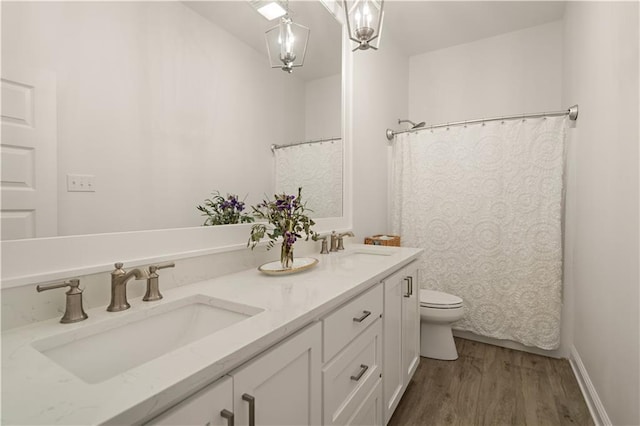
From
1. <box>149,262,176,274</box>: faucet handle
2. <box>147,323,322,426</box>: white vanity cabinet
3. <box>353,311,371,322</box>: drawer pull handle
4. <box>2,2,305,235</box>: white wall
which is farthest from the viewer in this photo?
<box>353,311,371,322</box>: drawer pull handle

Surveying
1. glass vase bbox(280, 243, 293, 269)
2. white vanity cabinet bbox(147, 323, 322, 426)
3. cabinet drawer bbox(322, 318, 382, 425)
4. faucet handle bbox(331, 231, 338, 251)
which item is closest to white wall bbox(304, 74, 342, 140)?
faucet handle bbox(331, 231, 338, 251)

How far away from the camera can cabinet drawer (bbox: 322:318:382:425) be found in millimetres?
991

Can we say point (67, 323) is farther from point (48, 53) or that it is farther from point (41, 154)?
point (48, 53)

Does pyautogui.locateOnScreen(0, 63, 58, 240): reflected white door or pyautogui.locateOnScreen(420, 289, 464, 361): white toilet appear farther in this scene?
pyautogui.locateOnScreen(420, 289, 464, 361): white toilet

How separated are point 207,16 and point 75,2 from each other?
469 mm

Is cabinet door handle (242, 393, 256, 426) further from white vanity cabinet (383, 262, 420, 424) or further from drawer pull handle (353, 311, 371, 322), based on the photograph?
white vanity cabinet (383, 262, 420, 424)

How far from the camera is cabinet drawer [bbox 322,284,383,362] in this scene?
38.6 inches

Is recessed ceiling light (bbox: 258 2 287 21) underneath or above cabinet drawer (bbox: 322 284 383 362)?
above

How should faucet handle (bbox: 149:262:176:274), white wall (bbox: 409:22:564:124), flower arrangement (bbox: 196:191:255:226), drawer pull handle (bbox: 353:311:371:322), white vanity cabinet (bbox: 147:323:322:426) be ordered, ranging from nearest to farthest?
white vanity cabinet (bbox: 147:323:322:426)
faucet handle (bbox: 149:262:176:274)
drawer pull handle (bbox: 353:311:371:322)
flower arrangement (bbox: 196:191:255:226)
white wall (bbox: 409:22:564:124)

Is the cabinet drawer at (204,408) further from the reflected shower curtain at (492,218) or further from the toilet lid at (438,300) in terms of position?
the reflected shower curtain at (492,218)

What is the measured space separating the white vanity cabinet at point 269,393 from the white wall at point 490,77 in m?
2.80

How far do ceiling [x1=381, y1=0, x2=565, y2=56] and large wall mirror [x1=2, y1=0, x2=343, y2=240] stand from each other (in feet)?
4.96

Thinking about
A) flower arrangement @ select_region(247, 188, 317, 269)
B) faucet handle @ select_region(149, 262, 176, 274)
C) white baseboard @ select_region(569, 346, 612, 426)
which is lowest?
white baseboard @ select_region(569, 346, 612, 426)

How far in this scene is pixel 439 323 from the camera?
2217 mm
